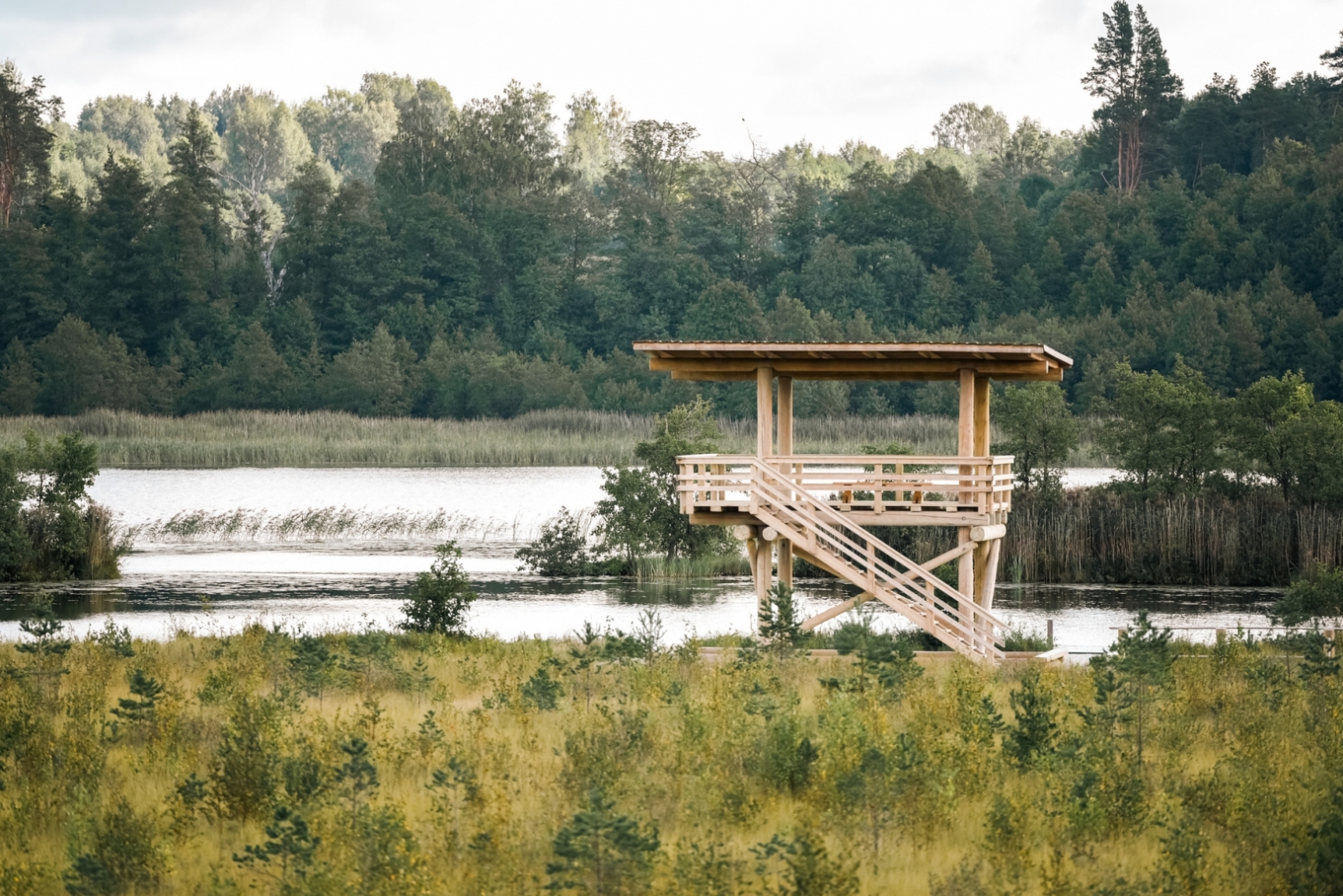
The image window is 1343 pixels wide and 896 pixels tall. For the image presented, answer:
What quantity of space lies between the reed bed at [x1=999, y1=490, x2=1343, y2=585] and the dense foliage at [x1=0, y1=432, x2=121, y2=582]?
18090 mm

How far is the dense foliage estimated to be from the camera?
113 ft

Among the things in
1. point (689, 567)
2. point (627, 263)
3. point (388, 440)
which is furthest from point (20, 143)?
point (689, 567)

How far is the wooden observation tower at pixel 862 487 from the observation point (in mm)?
22641

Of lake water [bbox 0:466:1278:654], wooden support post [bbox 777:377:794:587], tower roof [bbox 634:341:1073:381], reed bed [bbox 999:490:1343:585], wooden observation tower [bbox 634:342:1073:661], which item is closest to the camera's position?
tower roof [bbox 634:341:1073:381]

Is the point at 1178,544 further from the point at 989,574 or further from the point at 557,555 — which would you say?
the point at 557,555

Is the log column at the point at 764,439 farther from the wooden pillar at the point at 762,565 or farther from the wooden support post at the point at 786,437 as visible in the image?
the wooden support post at the point at 786,437

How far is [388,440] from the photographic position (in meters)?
66.8

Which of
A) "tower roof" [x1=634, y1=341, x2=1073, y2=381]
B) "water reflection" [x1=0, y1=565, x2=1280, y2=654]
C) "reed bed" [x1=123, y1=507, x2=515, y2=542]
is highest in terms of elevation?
"tower roof" [x1=634, y1=341, x2=1073, y2=381]

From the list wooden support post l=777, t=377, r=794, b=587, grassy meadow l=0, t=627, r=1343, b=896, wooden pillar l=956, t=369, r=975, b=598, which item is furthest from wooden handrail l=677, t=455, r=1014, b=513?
grassy meadow l=0, t=627, r=1343, b=896

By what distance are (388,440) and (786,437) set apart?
43.7 m

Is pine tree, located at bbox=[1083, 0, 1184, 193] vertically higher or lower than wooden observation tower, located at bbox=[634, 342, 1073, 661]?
higher

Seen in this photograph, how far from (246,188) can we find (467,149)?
33.6 metres

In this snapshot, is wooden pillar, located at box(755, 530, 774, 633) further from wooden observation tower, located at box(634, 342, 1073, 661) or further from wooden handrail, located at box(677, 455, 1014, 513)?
wooden handrail, located at box(677, 455, 1014, 513)

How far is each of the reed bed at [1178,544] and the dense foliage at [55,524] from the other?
18090 mm
